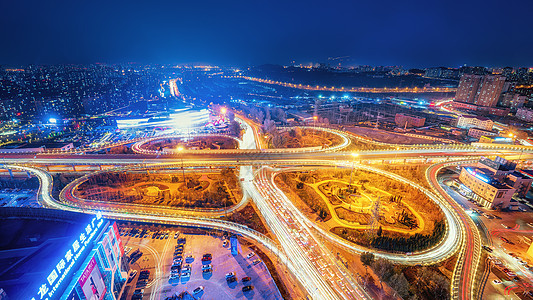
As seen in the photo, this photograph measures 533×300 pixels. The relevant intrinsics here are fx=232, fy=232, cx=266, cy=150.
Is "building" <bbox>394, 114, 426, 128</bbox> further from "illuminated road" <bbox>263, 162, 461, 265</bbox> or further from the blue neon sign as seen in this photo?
the blue neon sign

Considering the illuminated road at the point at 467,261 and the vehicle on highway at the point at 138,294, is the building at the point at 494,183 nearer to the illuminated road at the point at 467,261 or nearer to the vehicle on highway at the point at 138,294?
the illuminated road at the point at 467,261

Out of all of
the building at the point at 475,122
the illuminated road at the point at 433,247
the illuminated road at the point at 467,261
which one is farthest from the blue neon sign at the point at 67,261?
the building at the point at 475,122

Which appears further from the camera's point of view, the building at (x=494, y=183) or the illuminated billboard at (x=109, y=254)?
the building at (x=494, y=183)

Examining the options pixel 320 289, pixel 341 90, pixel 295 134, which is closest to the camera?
pixel 320 289

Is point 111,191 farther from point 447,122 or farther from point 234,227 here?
point 447,122

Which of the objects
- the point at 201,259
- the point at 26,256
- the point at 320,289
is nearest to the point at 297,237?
the point at 320,289
